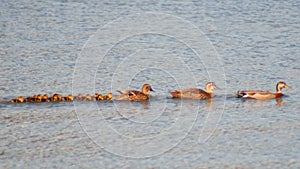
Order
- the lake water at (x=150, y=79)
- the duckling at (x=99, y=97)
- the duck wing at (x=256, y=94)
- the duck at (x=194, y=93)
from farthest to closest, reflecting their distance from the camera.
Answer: the duck at (x=194, y=93) → the duck wing at (x=256, y=94) → the duckling at (x=99, y=97) → the lake water at (x=150, y=79)

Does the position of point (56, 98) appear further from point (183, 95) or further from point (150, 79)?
point (150, 79)

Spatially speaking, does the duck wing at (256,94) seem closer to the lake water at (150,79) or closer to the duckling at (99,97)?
the lake water at (150,79)

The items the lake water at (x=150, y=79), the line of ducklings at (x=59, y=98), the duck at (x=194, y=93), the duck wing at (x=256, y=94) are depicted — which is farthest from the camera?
the duck at (x=194, y=93)

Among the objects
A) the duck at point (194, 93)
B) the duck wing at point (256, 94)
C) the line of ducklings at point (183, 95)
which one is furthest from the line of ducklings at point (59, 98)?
the duck wing at point (256, 94)

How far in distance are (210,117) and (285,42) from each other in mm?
5334

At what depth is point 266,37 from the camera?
62.3 feet

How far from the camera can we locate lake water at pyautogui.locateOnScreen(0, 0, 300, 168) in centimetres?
1176

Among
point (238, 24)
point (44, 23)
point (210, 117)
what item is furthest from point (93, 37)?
point (210, 117)

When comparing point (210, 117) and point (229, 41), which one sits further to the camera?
point (229, 41)

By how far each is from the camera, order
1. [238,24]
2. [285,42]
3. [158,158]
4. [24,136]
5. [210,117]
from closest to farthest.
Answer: [158,158], [24,136], [210,117], [285,42], [238,24]

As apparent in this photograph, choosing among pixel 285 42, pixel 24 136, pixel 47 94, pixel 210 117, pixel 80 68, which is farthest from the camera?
pixel 285 42

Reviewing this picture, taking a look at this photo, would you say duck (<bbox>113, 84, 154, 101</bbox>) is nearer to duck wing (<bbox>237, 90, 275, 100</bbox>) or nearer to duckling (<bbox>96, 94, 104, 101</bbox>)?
duckling (<bbox>96, 94, 104, 101</bbox>)

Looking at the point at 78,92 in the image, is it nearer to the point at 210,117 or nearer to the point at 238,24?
the point at 210,117

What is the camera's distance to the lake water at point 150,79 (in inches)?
463
